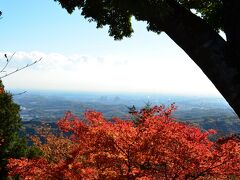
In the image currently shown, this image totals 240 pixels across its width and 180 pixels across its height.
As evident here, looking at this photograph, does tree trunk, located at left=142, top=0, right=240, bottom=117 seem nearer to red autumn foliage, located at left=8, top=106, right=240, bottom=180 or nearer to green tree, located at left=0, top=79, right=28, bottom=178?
red autumn foliage, located at left=8, top=106, right=240, bottom=180

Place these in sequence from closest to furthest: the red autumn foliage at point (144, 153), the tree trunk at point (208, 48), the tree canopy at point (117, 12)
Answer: the tree trunk at point (208, 48) → the tree canopy at point (117, 12) → the red autumn foliage at point (144, 153)

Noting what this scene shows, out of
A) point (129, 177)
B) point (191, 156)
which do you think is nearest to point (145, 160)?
point (129, 177)

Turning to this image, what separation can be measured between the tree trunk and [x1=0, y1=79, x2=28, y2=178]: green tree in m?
31.4

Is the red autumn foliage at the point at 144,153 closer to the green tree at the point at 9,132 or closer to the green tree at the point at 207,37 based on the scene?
the green tree at the point at 207,37

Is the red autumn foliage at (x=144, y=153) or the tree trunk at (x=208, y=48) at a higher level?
the tree trunk at (x=208, y=48)

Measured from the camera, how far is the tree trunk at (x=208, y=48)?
416cm

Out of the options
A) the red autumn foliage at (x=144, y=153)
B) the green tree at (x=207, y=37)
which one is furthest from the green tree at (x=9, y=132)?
the green tree at (x=207, y=37)

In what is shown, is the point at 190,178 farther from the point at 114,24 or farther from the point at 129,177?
the point at 114,24

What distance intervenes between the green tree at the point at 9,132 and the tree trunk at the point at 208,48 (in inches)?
1237

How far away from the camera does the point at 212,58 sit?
4.31 meters

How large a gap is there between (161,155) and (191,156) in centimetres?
171

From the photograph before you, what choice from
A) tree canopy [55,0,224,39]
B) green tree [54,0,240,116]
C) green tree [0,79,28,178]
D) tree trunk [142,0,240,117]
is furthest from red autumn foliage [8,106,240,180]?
green tree [0,79,28,178]

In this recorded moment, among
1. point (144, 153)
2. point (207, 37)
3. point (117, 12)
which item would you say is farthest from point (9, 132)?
point (207, 37)

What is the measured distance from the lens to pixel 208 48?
4.40 m
